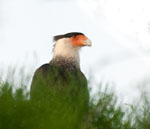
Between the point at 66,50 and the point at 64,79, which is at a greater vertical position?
the point at 66,50

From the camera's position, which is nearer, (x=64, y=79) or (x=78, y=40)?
(x=64, y=79)

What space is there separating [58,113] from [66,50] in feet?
17.1

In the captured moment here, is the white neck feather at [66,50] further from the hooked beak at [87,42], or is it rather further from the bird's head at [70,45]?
the hooked beak at [87,42]

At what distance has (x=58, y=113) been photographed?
4.25m

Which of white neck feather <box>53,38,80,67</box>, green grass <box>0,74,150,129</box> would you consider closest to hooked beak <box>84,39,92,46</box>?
white neck feather <box>53,38,80,67</box>

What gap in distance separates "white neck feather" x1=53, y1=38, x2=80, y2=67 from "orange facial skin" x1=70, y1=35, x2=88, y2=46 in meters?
0.11

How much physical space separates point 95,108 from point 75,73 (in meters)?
2.82

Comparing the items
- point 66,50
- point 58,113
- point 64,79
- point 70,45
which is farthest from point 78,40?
point 58,113

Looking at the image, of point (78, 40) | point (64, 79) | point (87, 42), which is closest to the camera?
point (64, 79)

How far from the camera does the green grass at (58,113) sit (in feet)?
13.6

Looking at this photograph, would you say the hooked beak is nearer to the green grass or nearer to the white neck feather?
the white neck feather

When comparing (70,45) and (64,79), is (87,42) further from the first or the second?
(64,79)

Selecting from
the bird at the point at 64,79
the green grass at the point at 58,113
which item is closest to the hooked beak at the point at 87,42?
the bird at the point at 64,79

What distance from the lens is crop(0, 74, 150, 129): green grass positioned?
13.6 ft
